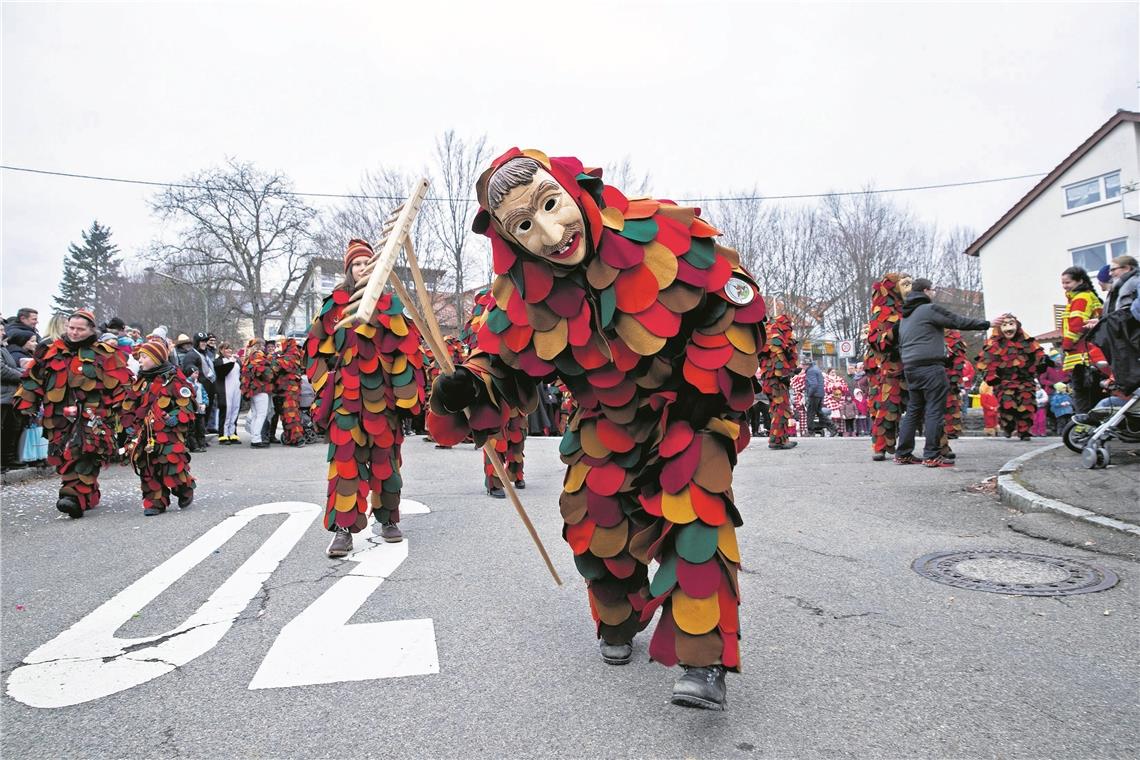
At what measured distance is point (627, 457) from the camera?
2.69 metres

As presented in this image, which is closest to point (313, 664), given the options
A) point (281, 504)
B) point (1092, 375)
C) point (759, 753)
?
point (759, 753)

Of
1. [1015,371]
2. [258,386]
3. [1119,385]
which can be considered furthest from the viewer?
[258,386]

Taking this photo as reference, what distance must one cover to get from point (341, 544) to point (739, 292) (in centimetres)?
347

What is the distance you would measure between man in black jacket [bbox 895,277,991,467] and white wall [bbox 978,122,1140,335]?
2234 centimetres

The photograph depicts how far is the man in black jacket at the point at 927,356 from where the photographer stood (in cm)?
792

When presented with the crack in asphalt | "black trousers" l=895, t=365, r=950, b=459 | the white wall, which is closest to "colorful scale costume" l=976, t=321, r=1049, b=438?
"black trousers" l=895, t=365, r=950, b=459

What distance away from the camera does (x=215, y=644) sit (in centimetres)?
334

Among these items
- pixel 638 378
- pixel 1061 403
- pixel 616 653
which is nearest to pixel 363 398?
pixel 616 653

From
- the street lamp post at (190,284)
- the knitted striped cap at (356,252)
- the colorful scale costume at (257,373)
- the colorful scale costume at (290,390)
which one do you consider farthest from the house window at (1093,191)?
the street lamp post at (190,284)

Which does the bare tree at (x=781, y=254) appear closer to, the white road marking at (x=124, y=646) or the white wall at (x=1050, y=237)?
the white wall at (x=1050, y=237)

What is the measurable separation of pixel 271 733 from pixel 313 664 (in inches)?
23.2

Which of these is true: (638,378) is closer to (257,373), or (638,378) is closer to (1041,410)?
(257,373)

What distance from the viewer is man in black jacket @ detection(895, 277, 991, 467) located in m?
7.92

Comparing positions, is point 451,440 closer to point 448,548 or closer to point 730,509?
→ point 730,509
